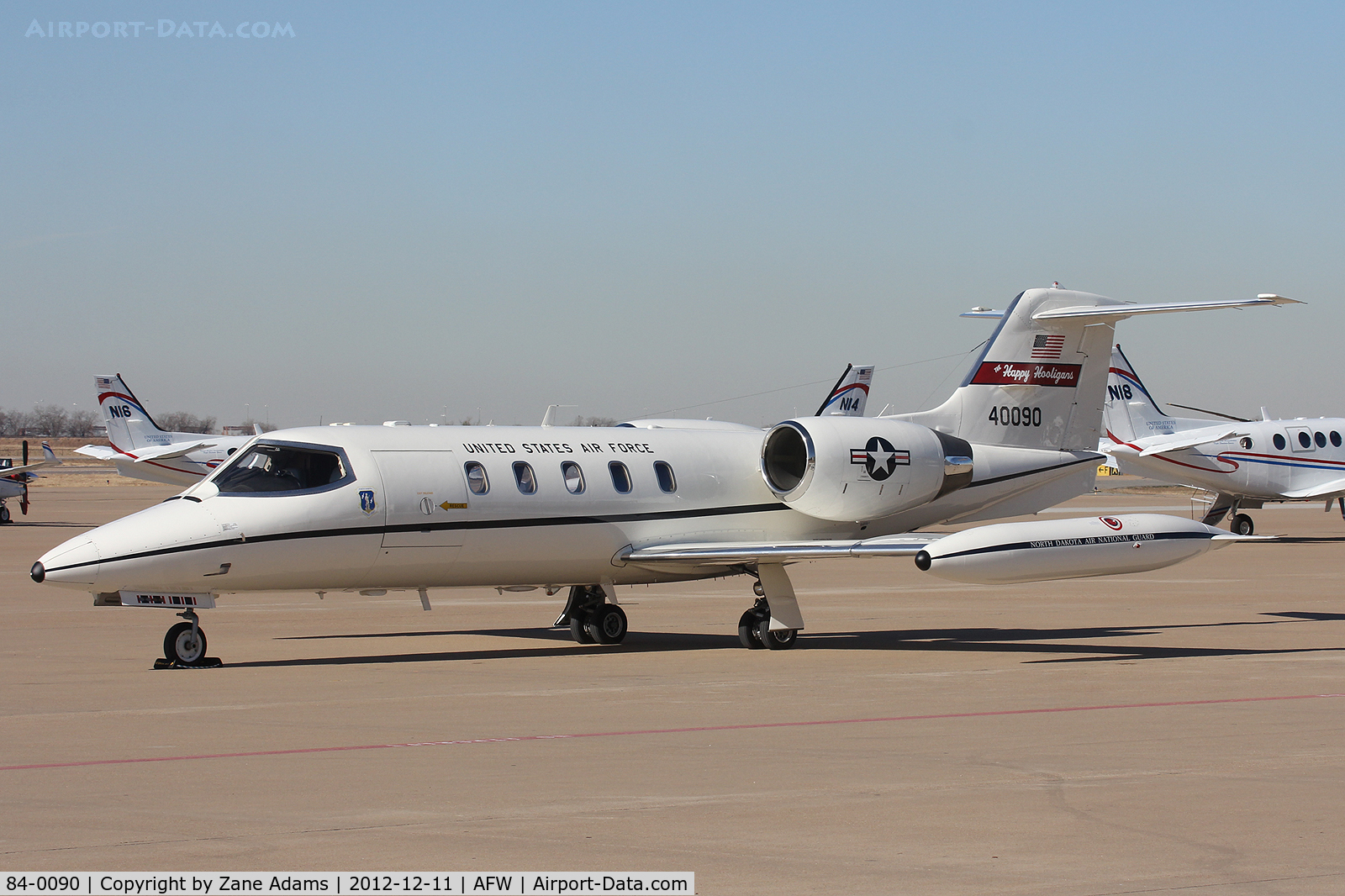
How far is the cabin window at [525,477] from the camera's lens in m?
17.2

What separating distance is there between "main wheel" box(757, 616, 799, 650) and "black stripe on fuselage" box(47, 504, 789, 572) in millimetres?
1755

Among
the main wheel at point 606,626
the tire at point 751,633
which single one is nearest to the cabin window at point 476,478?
the main wheel at point 606,626

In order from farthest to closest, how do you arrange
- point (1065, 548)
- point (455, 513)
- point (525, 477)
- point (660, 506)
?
point (660, 506) → point (525, 477) → point (455, 513) → point (1065, 548)

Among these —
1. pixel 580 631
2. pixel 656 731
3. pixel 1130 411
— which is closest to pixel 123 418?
pixel 1130 411

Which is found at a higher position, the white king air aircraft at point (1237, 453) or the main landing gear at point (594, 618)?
the white king air aircraft at point (1237, 453)

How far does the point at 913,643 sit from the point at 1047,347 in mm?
4905

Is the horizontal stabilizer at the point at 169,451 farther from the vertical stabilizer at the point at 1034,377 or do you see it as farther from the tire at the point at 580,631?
the vertical stabilizer at the point at 1034,377

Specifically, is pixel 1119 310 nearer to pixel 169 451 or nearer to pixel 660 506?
pixel 660 506

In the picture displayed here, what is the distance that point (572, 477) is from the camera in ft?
58.1

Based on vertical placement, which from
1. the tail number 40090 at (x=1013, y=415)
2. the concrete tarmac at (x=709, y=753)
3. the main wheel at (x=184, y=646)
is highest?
the tail number 40090 at (x=1013, y=415)

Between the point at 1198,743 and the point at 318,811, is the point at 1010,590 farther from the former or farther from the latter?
the point at 318,811

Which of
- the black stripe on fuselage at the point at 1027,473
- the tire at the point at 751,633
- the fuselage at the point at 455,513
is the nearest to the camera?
the fuselage at the point at 455,513

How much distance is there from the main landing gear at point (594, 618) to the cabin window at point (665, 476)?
1547 mm

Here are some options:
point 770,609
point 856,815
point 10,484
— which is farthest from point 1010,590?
point 10,484
